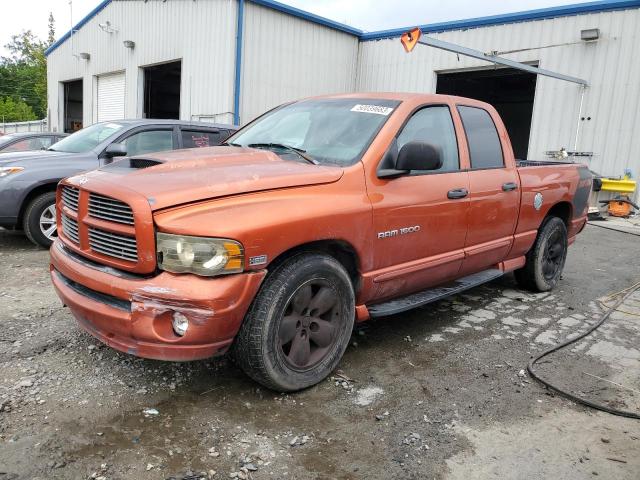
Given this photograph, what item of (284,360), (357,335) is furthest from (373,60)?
(284,360)

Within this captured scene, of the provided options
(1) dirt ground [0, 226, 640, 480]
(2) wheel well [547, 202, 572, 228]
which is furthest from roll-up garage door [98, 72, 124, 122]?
(2) wheel well [547, 202, 572, 228]

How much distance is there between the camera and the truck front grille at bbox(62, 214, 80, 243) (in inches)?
125

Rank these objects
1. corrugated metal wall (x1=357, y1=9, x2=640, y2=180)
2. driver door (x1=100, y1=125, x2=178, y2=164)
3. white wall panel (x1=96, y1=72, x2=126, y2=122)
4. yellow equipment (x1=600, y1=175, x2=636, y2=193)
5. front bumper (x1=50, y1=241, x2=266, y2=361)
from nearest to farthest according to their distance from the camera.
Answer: front bumper (x1=50, y1=241, x2=266, y2=361), driver door (x1=100, y1=125, x2=178, y2=164), yellow equipment (x1=600, y1=175, x2=636, y2=193), corrugated metal wall (x1=357, y1=9, x2=640, y2=180), white wall panel (x1=96, y1=72, x2=126, y2=122)

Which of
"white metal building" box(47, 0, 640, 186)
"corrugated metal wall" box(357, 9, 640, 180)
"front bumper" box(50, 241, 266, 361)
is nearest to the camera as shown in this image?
"front bumper" box(50, 241, 266, 361)

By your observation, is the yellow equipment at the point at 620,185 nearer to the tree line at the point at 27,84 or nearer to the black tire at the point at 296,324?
the black tire at the point at 296,324

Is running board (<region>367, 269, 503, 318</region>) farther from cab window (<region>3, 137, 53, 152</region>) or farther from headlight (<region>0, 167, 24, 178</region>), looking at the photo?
cab window (<region>3, 137, 53, 152</region>)

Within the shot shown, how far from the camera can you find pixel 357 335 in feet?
13.5

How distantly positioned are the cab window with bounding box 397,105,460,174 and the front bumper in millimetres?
1780

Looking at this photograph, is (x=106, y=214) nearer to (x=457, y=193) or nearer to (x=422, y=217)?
(x=422, y=217)

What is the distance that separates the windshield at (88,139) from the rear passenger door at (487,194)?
4.64 m

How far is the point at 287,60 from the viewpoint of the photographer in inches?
583

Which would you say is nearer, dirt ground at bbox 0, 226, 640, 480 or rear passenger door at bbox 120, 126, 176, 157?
dirt ground at bbox 0, 226, 640, 480

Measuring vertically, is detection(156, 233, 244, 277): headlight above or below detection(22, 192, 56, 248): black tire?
above

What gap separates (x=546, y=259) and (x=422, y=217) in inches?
99.0
